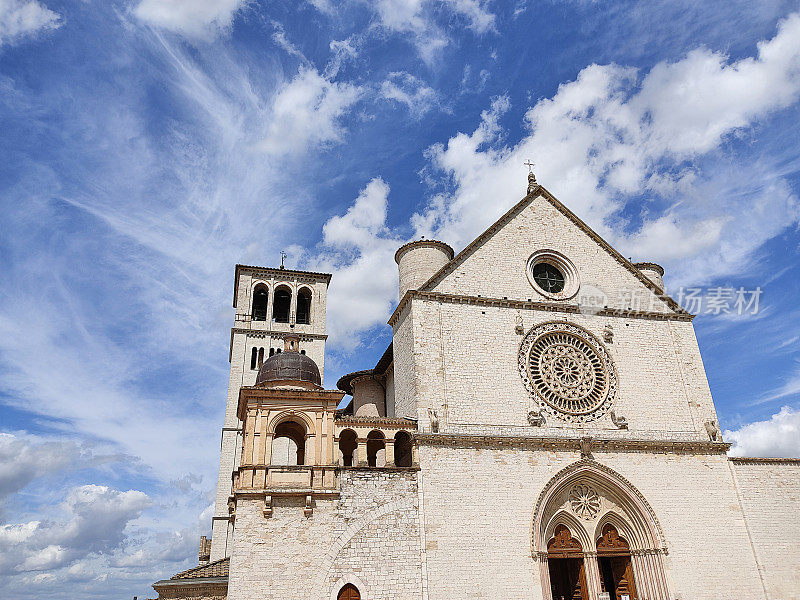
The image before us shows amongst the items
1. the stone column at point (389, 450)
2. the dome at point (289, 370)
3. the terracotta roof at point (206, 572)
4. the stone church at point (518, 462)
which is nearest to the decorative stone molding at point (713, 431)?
the stone church at point (518, 462)

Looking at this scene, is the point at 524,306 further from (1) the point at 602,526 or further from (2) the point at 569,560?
(2) the point at 569,560

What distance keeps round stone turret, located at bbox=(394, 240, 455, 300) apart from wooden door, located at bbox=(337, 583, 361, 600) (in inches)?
439

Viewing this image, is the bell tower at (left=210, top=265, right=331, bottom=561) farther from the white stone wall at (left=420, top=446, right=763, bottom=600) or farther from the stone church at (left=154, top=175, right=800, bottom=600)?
the white stone wall at (left=420, top=446, right=763, bottom=600)

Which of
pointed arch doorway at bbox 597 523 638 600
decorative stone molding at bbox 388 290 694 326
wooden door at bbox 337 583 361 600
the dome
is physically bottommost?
wooden door at bbox 337 583 361 600

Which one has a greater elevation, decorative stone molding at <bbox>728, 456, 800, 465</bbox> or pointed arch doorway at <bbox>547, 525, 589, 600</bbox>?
decorative stone molding at <bbox>728, 456, 800, 465</bbox>

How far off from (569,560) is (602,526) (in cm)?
162

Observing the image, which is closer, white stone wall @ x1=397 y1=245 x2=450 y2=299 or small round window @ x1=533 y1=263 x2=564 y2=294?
small round window @ x1=533 y1=263 x2=564 y2=294

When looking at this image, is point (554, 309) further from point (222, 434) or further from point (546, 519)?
point (222, 434)

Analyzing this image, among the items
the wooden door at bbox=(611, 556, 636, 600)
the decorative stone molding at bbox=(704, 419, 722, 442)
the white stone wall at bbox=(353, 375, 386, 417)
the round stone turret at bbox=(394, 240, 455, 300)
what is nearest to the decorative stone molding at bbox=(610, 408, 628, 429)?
the decorative stone molding at bbox=(704, 419, 722, 442)

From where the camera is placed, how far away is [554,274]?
23.7 meters

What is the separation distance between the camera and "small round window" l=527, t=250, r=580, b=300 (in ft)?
76.0

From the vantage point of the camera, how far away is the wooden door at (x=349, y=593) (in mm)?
16438

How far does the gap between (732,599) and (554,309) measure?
36.0 ft

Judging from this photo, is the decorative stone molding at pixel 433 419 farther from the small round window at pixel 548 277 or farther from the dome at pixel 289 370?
the small round window at pixel 548 277
